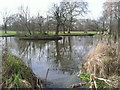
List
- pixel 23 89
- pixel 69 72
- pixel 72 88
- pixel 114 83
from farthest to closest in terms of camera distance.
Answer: pixel 69 72, pixel 72 88, pixel 114 83, pixel 23 89

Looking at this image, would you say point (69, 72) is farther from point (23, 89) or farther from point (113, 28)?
point (23, 89)

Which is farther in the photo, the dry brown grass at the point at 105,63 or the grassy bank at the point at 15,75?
the dry brown grass at the point at 105,63

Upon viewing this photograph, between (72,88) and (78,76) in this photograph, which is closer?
(72,88)

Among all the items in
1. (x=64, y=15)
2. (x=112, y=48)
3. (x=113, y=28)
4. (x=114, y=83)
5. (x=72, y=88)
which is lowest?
(x=72, y=88)

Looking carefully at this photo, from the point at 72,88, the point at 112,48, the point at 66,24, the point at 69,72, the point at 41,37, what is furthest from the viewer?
the point at 41,37

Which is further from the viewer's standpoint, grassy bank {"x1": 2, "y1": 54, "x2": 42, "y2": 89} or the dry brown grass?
the dry brown grass

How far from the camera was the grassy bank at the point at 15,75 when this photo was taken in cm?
212

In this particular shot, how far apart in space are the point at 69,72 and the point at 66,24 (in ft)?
19.5

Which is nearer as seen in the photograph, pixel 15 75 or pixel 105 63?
pixel 15 75

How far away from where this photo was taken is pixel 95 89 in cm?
233

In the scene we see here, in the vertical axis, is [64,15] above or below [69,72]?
above

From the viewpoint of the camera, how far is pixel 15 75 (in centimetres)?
220

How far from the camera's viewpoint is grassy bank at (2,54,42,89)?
2.12 metres

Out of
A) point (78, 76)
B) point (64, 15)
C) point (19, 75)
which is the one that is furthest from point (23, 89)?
point (64, 15)
